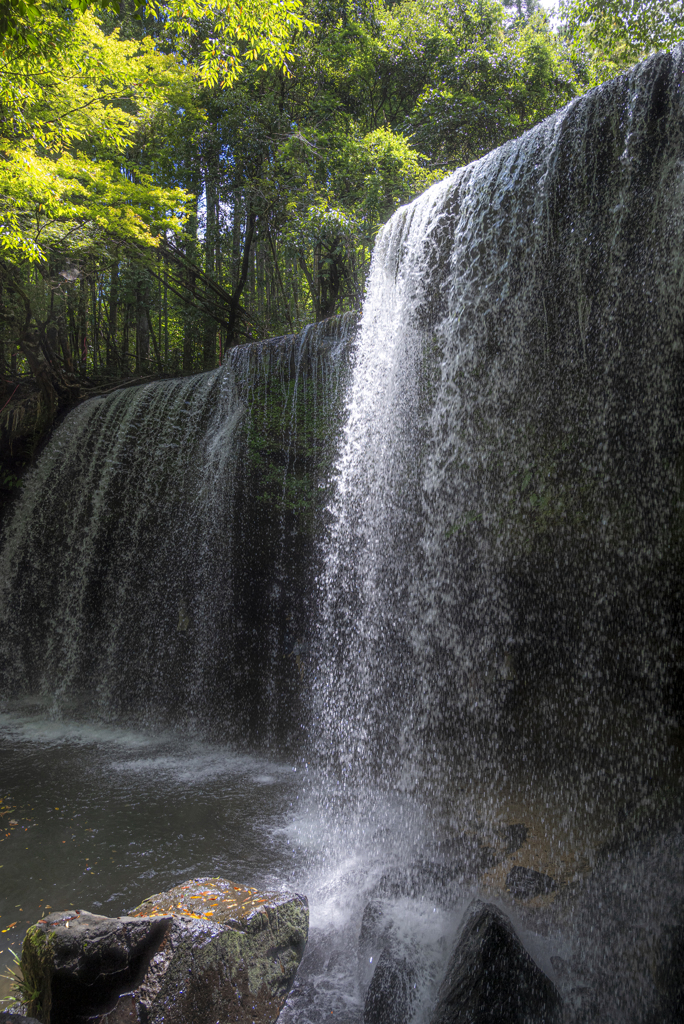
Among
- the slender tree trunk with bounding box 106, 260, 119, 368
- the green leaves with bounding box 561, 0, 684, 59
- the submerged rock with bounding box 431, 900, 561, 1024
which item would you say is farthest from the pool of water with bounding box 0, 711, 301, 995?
the green leaves with bounding box 561, 0, 684, 59

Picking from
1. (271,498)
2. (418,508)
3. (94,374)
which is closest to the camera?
(418,508)

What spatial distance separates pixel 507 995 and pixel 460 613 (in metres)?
2.50

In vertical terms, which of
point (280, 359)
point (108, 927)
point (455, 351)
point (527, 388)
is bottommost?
point (108, 927)

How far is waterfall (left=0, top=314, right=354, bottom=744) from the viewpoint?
6555 mm

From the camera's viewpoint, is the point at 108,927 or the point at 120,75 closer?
the point at 108,927

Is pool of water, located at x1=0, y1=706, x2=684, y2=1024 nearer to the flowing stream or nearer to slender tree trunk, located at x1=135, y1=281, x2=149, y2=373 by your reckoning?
the flowing stream

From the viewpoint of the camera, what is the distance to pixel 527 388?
4312 mm

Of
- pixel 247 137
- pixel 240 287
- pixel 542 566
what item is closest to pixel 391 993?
pixel 542 566

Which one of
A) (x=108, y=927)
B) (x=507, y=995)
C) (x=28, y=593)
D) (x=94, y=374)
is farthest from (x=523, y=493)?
(x=94, y=374)

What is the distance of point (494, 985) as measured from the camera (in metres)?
2.47

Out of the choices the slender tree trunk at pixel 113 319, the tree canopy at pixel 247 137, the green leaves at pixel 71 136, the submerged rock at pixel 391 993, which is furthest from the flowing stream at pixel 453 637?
the slender tree trunk at pixel 113 319

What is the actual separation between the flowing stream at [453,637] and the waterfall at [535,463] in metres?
0.02

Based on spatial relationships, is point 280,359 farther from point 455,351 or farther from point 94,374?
point 94,374

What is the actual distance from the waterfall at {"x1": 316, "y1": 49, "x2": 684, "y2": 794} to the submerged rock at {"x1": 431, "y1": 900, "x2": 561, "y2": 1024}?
158 cm
